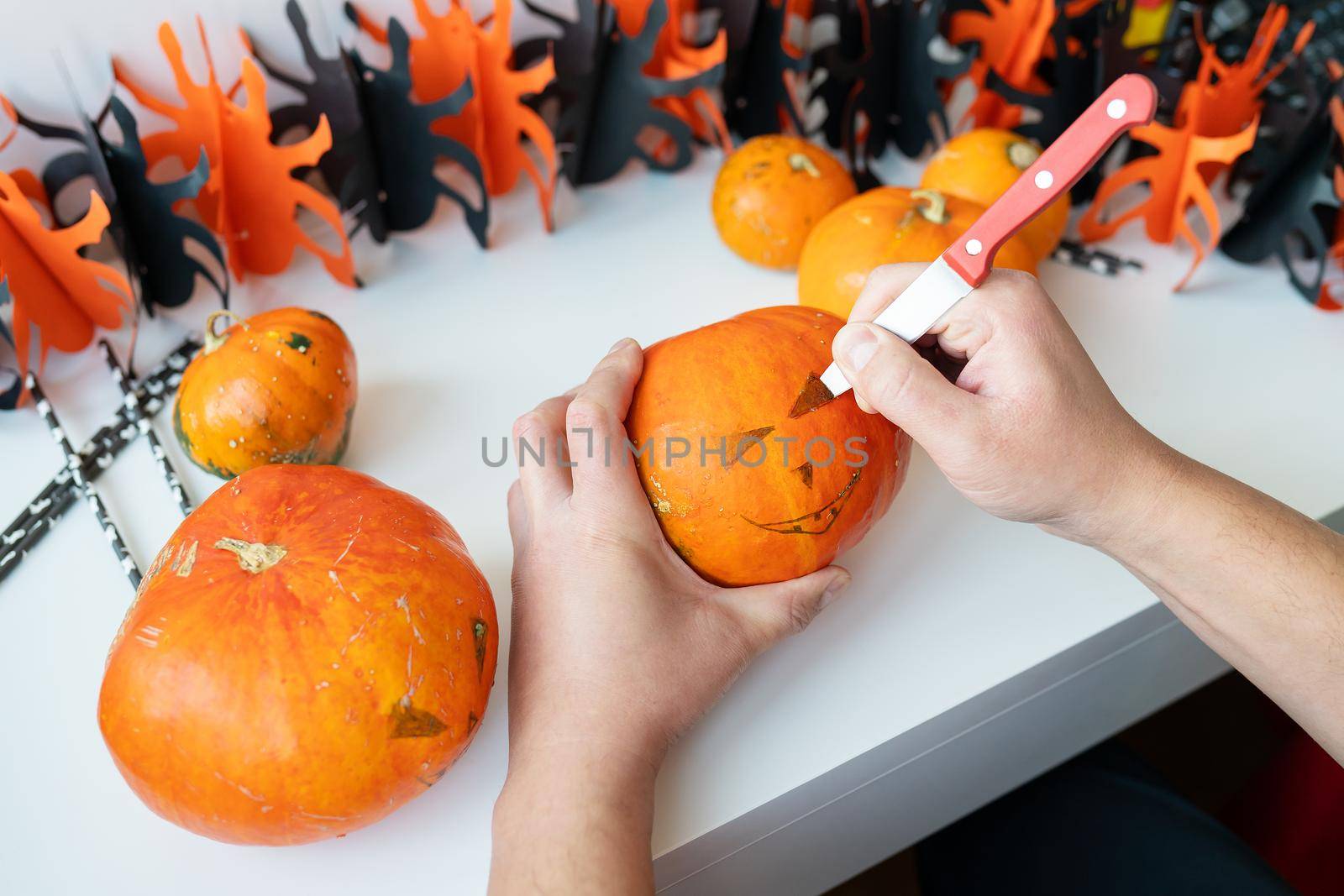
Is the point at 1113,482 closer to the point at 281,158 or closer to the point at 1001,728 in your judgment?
the point at 1001,728

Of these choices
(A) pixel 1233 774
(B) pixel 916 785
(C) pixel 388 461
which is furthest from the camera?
(A) pixel 1233 774

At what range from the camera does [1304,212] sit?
112cm

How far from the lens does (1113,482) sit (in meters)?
0.71

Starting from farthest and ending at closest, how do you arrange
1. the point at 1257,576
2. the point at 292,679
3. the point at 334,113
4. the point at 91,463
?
the point at 334,113 < the point at 91,463 < the point at 1257,576 < the point at 292,679

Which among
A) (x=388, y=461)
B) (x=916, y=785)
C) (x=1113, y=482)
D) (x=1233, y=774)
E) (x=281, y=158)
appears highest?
(x=281, y=158)

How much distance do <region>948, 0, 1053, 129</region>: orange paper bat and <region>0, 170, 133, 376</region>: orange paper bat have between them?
105 centimetres

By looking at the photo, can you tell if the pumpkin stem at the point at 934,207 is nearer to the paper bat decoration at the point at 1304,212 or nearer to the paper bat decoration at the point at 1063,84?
the paper bat decoration at the point at 1063,84

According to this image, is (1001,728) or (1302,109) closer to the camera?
(1001,728)

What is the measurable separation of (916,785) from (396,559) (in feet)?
1.63

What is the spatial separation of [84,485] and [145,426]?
8 cm

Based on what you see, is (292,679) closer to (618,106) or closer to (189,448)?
(189,448)

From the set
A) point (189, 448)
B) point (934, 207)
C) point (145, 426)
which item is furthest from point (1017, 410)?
point (145, 426)

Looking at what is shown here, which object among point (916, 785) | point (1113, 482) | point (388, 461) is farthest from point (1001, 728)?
point (388, 461)

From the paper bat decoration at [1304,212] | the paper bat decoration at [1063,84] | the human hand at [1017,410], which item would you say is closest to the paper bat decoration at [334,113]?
the human hand at [1017,410]
